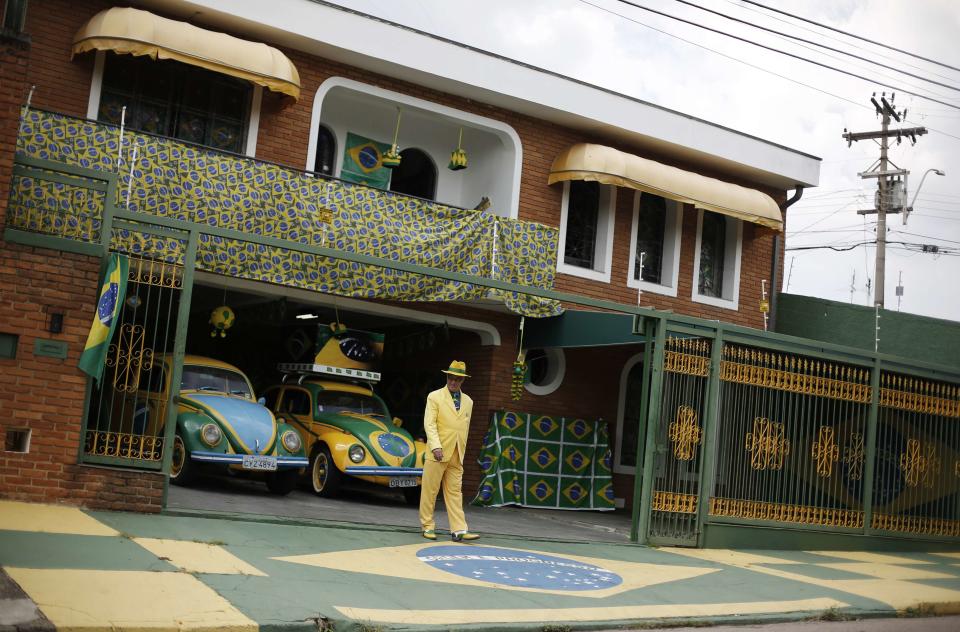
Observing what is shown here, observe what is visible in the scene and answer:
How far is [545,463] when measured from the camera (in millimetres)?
17812

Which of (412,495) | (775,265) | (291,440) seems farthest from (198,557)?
(775,265)

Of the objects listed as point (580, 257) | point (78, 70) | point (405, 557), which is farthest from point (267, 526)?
point (580, 257)

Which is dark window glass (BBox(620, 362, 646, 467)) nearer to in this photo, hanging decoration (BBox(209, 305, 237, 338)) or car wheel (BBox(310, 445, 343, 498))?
car wheel (BBox(310, 445, 343, 498))

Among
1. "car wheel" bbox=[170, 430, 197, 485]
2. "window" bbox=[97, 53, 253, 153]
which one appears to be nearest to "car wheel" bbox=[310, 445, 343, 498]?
"car wheel" bbox=[170, 430, 197, 485]

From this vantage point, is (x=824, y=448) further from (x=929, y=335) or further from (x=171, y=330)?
(x=171, y=330)

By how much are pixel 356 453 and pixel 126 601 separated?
7805mm

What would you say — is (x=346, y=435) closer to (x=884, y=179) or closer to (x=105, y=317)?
(x=105, y=317)

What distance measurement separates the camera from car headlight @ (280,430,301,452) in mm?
13594

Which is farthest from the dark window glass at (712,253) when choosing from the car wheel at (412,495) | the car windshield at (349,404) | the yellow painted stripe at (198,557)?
the yellow painted stripe at (198,557)

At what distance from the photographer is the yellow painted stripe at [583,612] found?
7242mm

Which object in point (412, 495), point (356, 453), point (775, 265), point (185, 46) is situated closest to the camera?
point (185, 46)

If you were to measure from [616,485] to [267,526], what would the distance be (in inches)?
401

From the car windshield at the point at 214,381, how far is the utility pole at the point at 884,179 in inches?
983

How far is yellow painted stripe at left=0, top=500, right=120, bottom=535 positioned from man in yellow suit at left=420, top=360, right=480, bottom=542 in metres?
3.43
